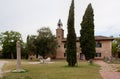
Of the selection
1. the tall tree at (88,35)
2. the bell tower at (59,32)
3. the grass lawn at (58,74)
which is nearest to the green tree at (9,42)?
the bell tower at (59,32)

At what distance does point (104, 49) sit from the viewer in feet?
165

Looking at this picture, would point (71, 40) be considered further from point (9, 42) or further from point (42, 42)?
point (9, 42)

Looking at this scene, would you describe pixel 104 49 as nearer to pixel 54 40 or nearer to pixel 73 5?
pixel 54 40

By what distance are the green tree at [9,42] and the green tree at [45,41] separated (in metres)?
15.9

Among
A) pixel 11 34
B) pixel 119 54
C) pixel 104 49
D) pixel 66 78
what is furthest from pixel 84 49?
pixel 11 34

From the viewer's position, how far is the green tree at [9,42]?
60.1 meters

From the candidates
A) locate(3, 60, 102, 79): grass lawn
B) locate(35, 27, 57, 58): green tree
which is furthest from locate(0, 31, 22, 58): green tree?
locate(3, 60, 102, 79): grass lawn

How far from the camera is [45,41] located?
46.2 metres

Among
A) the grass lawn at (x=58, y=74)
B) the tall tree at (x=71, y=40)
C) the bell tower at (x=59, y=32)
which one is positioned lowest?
the grass lawn at (x=58, y=74)

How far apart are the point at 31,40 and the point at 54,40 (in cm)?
500

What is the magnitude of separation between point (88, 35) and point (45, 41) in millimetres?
16775

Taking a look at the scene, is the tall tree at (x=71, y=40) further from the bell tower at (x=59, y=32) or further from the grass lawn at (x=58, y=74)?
the bell tower at (x=59, y=32)

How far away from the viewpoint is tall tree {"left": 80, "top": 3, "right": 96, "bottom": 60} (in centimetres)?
3044

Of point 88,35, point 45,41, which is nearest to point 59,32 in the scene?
point 45,41
